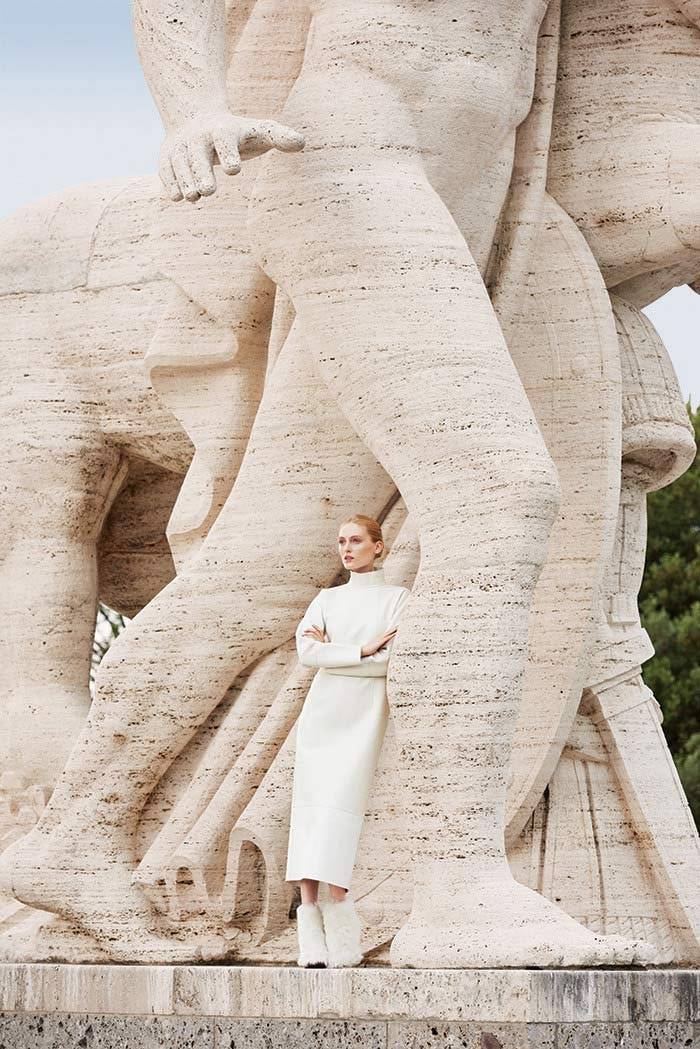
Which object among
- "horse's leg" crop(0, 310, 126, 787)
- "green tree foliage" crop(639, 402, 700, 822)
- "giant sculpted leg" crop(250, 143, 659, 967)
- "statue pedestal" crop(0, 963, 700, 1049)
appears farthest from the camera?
"green tree foliage" crop(639, 402, 700, 822)

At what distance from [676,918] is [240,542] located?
180cm

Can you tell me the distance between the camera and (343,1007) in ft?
18.8

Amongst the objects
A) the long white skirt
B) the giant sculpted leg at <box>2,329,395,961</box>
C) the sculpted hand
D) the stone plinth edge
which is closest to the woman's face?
the long white skirt

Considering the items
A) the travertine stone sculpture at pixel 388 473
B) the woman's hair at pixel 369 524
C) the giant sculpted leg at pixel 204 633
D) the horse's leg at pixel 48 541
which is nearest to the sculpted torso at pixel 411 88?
the travertine stone sculpture at pixel 388 473

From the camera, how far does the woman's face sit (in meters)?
6.23

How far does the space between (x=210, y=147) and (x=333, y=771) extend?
1763 mm

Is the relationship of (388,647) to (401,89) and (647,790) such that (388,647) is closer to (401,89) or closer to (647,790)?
(647,790)

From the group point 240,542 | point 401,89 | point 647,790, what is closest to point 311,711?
point 240,542

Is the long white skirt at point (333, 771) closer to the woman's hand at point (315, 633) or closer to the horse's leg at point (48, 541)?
the woman's hand at point (315, 633)

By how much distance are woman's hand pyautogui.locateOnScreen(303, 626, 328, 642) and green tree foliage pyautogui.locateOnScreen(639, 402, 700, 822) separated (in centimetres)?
1702

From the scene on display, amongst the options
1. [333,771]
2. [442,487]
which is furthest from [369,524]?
[333,771]

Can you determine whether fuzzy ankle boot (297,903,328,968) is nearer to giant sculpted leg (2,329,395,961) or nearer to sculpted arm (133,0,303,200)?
giant sculpted leg (2,329,395,961)

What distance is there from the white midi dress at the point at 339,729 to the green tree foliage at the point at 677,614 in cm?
1698

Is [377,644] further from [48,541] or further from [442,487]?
[48,541]
